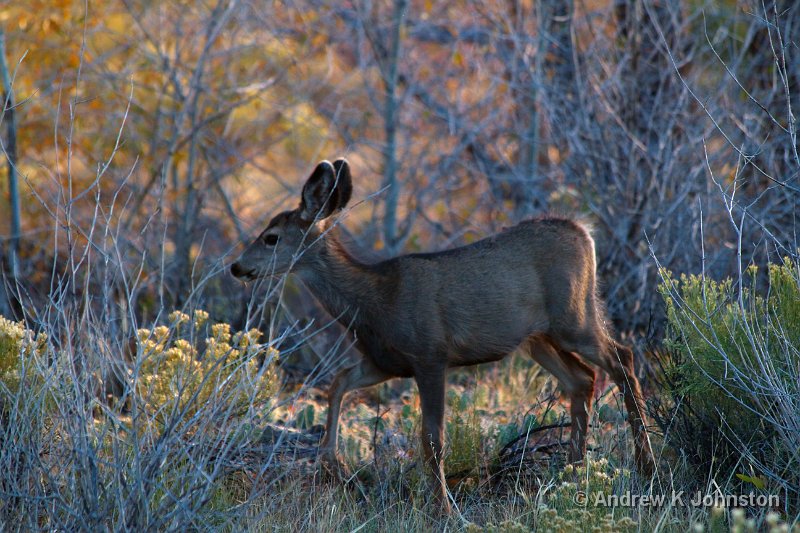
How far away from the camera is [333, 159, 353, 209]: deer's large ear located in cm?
672

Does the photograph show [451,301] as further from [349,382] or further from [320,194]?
[320,194]

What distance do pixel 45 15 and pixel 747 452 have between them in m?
8.95

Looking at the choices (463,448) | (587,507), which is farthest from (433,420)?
(587,507)

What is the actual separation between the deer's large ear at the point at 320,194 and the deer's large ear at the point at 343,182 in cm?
3

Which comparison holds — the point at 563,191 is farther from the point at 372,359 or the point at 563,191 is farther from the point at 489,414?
the point at 372,359

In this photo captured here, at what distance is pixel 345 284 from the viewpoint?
6.87 meters

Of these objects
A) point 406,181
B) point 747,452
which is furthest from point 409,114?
point 747,452

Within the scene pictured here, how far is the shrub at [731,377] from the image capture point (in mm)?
5336

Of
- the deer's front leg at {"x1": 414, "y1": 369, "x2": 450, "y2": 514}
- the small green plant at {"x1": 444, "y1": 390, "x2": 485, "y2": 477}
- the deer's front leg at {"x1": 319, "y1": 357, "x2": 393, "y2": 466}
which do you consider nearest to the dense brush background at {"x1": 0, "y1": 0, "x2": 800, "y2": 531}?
the small green plant at {"x1": 444, "y1": 390, "x2": 485, "y2": 477}

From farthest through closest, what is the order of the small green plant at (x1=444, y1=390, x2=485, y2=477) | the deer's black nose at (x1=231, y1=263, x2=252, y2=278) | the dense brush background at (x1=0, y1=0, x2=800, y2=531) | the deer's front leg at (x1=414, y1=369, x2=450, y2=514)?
the deer's black nose at (x1=231, y1=263, x2=252, y2=278) < the small green plant at (x1=444, y1=390, x2=485, y2=477) < the deer's front leg at (x1=414, y1=369, x2=450, y2=514) < the dense brush background at (x1=0, y1=0, x2=800, y2=531)

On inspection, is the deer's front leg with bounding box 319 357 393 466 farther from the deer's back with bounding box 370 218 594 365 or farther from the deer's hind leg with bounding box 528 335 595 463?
the deer's hind leg with bounding box 528 335 595 463

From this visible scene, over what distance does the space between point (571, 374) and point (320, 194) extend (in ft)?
7.10

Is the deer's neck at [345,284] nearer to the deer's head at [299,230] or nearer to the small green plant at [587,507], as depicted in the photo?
the deer's head at [299,230]

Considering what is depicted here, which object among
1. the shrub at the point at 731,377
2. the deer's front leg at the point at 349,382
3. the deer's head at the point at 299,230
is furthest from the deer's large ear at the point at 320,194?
the shrub at the point at 731,377
